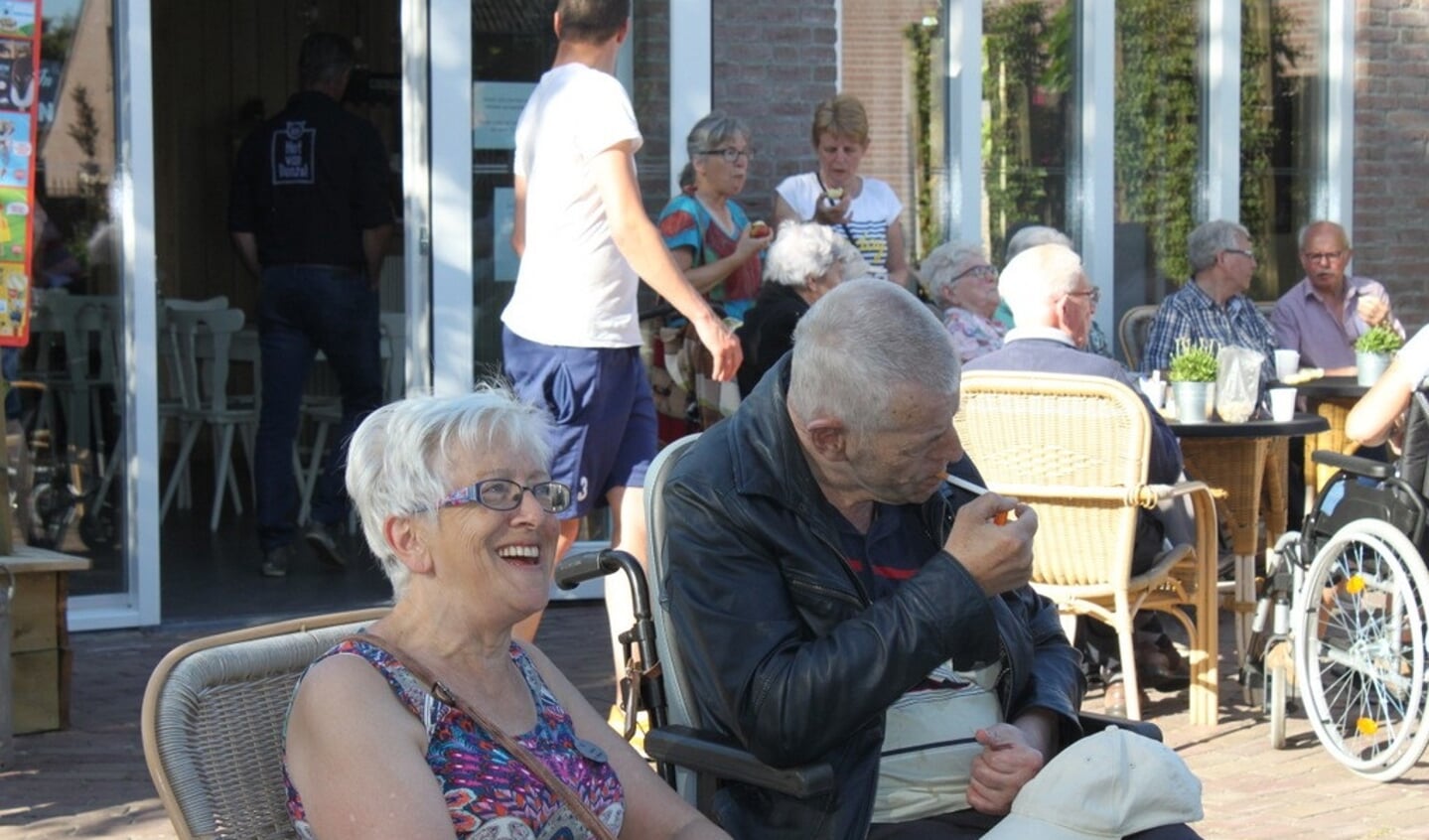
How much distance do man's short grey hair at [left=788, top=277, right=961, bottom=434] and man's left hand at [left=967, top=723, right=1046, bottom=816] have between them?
0.55 meters

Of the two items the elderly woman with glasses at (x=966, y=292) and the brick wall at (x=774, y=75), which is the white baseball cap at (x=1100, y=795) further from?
the brick wall at (x=774, y=75)

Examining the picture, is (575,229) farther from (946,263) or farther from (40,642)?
(946,263)

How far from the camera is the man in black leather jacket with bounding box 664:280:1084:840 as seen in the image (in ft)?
9.70

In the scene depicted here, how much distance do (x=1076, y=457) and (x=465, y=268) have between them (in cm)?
314

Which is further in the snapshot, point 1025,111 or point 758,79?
point 1025,111

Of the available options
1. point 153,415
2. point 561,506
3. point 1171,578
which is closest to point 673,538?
point 561,506

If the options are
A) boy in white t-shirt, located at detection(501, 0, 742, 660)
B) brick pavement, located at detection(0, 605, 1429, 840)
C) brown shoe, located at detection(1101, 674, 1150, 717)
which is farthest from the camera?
brown shoe, located at detection(1101, 674, 1150, 717)

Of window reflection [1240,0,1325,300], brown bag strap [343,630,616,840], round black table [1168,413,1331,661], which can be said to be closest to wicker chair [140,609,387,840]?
brown bag strap [343,630,616,840]

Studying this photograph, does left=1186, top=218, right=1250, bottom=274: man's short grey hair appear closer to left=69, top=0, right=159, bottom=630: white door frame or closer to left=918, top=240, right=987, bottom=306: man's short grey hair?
left=918, top=240, right=987, bottom=306: man's short grey hair

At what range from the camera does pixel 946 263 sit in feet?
25.3

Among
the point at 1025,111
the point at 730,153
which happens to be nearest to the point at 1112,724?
the point at 730,153

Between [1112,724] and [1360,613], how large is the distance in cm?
272

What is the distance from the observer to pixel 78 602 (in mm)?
7344

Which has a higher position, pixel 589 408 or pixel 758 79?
pixel 758 79
